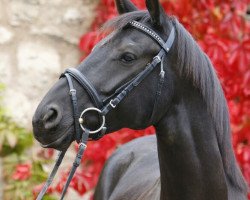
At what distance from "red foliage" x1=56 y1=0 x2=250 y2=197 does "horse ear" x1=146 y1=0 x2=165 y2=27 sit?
2.96ft

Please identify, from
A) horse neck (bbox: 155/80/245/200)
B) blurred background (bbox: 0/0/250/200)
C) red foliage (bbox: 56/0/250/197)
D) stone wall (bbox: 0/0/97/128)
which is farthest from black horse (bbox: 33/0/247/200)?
stone wall (bbox: 0/0/97/128)

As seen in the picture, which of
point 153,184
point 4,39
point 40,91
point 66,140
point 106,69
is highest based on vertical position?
point 4,39

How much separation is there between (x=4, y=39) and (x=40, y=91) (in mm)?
430

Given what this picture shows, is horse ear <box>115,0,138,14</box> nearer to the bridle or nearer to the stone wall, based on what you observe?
the bridle

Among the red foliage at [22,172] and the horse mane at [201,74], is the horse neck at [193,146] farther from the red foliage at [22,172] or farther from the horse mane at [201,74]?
the red foliage at [22,172]

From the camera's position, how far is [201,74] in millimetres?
2398

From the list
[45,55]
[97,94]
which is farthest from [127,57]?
[45,55]

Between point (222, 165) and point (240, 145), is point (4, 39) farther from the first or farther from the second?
point (222, 165)

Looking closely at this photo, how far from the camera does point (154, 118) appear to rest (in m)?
2.39

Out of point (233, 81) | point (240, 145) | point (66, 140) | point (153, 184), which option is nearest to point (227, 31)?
point (233, 81)

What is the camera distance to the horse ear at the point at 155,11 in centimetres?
236

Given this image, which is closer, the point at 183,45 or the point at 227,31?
the point at 183,45

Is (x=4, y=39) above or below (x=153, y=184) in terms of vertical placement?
above

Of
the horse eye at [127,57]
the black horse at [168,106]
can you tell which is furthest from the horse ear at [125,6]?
the horse eye at [127,57]
